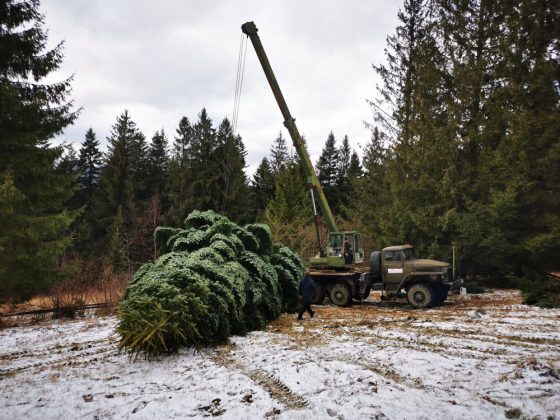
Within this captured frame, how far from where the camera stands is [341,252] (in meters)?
14.7

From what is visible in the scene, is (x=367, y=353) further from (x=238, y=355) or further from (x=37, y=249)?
(x=37, y=249)

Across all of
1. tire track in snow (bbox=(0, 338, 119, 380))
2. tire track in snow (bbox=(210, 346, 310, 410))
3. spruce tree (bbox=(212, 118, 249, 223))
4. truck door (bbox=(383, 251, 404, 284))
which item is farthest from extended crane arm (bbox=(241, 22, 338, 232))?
spruce tree (bbox=(212, 118, 249, 223))

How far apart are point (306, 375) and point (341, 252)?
940 centimetres

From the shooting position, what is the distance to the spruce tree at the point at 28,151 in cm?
1116

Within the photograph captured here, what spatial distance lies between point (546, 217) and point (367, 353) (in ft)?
46.2

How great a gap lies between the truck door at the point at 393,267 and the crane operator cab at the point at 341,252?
1.38 m

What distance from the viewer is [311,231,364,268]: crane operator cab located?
48.2 feet

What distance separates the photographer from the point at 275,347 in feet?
23.8

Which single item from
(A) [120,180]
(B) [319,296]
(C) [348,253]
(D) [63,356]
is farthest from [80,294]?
(A) [120,180]

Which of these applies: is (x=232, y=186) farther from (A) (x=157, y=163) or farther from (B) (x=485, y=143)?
(B) (x=485, y=143)

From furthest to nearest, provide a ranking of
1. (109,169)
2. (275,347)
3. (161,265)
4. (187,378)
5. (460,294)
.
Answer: (109,169) < (460,294) < (161,265) < (275,347) < (187,378)

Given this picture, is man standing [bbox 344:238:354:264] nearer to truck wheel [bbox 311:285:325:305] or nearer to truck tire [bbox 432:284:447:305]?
truck wheel [bbox 311:285:325:305]

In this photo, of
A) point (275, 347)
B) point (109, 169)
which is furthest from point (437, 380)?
point (109, 169)

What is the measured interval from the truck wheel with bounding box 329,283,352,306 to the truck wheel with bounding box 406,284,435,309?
227cm
